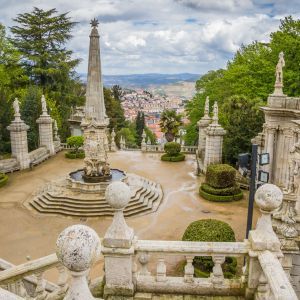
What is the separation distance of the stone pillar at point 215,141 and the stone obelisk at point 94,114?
918 centimetres

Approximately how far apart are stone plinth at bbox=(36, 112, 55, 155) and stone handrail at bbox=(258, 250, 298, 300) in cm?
2973

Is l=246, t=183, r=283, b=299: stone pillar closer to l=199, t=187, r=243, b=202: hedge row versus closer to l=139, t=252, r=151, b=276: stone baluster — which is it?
l=139, t=252, r=151, b=276: stone baluster

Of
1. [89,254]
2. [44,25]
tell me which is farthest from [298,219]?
[44,25]

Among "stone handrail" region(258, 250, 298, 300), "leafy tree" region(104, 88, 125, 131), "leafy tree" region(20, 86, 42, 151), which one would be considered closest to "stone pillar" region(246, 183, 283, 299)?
"stone handrail" region(258, 250, 298, 300)

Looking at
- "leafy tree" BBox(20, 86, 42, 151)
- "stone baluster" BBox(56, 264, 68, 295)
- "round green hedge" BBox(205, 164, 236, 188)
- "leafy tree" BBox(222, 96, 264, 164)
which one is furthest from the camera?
"leafy tree" BBox(20, 86, 42, 151)

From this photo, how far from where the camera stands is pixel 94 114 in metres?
21.7

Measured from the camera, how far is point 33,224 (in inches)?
709

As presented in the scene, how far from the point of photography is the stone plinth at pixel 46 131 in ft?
107

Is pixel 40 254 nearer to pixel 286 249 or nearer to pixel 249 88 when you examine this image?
pixel 286 249

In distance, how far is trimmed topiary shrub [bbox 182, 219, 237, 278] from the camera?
12.0 meters

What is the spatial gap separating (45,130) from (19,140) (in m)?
5.26

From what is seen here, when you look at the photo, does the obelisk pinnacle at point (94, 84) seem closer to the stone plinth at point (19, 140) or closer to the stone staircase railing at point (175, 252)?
the stone plinth at point (19, 140)

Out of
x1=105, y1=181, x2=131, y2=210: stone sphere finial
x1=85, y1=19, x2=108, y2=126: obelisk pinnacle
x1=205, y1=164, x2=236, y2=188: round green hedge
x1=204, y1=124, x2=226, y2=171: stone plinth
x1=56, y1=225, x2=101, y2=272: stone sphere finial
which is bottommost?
x1=205, y1=164, x2=236, y2=188: round green hedge

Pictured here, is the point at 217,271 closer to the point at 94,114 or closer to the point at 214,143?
the point at 94,114
